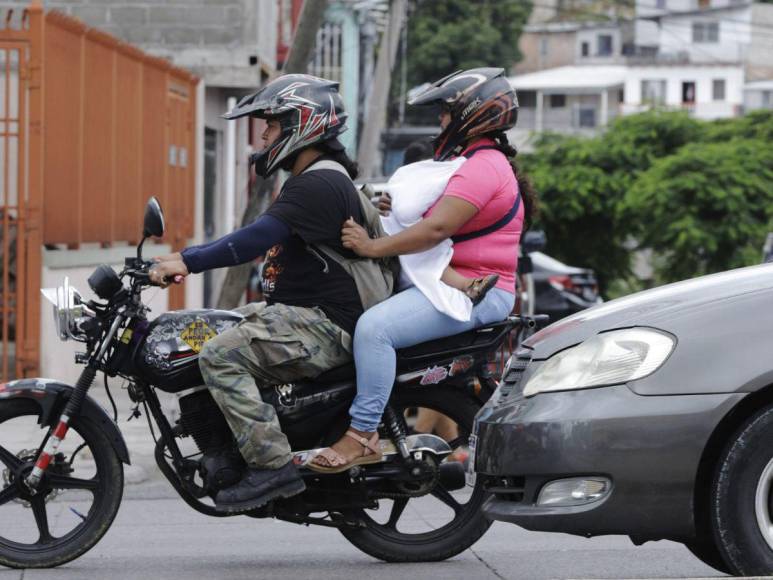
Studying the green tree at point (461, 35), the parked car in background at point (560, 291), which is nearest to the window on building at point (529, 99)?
the green tree at point (461, 35)

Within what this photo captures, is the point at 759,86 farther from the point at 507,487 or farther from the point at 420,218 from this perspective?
the point at 507,487

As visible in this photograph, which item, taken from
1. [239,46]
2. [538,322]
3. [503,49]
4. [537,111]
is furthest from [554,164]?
[537,111]

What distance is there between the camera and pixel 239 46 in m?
18.4

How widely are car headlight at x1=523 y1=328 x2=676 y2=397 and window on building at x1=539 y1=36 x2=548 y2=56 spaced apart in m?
97.2

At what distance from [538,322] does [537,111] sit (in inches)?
3268

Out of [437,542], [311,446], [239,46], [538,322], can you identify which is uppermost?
[239,46]

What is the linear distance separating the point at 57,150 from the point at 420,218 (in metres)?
6.51

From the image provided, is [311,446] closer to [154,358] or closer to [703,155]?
[154,358]

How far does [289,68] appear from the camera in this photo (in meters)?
11.8

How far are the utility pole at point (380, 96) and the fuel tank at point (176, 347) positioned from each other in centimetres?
1671

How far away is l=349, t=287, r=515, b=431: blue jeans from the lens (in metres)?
5.64

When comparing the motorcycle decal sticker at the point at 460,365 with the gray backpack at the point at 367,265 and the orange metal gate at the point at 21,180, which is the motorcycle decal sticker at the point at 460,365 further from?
the orange metal gate at the point at 21,180

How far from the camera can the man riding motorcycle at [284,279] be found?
5590mm

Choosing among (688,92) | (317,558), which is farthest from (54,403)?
(688,92)
